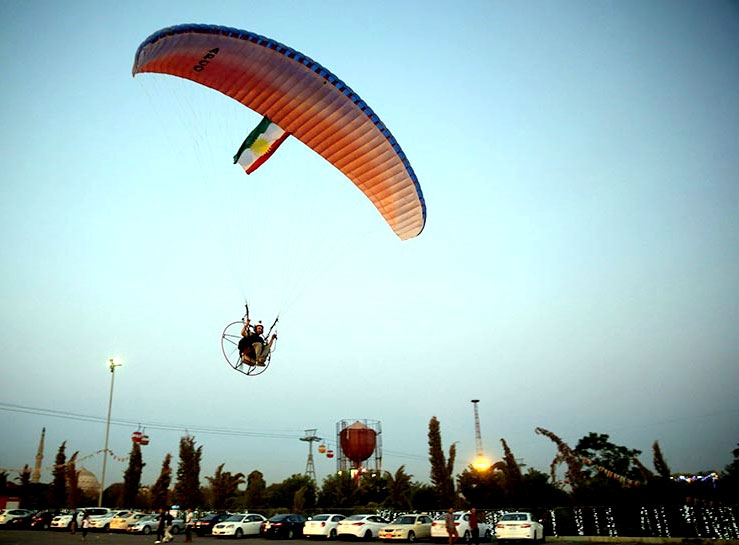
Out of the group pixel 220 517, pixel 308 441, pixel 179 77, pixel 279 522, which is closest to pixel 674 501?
pixel 279 522

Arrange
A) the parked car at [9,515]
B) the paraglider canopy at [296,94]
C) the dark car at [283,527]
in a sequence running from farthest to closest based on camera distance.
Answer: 1. the parked car at [9,515]
2. the dark car at [283,527]
3. the paraglider canopy at [296,94]

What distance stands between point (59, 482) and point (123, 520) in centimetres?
2147

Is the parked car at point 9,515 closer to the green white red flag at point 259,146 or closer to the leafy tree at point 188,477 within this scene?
the leafy tree at point 188,477

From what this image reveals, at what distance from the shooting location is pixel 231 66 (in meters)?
12.7

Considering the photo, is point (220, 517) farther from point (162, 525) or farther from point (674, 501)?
point (674, 501)

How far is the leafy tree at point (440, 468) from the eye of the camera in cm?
3079

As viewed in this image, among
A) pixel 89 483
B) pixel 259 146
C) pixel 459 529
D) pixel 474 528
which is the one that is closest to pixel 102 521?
pixel 459 529

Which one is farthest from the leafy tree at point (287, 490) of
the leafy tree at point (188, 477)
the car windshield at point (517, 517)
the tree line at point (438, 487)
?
the car windshield at point (517, 517)

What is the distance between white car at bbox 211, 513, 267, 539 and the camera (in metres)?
23.5

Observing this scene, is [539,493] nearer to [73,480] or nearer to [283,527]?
[283,527]

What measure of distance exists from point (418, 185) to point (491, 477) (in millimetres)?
22998

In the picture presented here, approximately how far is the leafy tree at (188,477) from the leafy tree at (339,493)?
7841 millimetres

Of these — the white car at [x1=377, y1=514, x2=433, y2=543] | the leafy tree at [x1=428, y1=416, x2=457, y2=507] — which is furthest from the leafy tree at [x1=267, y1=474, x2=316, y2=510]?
the white car at [x1=377, y1=514, x2=433, y2=543]

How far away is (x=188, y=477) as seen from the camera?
37625 millimetres
